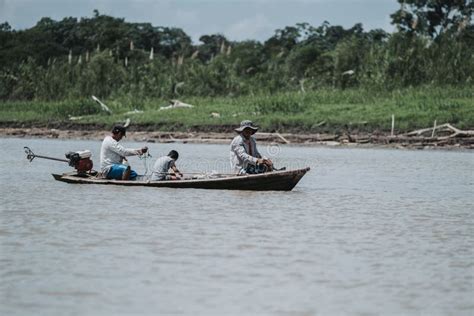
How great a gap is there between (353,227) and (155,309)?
4.84 meters

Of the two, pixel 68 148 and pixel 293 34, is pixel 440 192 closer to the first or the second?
pixel 68 148

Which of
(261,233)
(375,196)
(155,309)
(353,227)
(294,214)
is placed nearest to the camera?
(155,309)

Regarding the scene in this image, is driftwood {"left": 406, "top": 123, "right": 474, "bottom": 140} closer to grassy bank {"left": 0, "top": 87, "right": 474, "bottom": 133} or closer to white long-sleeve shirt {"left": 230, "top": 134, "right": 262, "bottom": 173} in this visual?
grassy bank {"left": 0, "top": 87, "right": 474, "bottom": 133}

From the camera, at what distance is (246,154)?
14.8m

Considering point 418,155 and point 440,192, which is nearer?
point 440,192

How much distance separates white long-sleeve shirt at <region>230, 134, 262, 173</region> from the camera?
48.4 ft

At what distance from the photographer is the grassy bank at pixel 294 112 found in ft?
101

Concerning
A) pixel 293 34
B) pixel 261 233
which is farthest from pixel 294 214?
pixel 293 34

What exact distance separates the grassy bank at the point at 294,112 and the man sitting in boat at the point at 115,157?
1598 centimetres

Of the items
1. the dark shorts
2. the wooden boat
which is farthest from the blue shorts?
the dark shorts

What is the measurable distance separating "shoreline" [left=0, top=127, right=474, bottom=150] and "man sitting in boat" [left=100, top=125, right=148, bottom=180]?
14.4 metres

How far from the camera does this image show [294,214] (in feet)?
41.7

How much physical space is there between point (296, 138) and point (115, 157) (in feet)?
50.6

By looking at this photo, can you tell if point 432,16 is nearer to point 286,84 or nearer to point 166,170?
point 286,84
